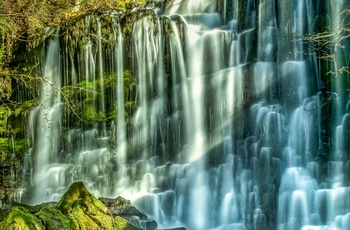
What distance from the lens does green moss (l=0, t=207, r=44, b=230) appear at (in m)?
6.05

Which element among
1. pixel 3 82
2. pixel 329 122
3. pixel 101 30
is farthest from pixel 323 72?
pixel 3 82

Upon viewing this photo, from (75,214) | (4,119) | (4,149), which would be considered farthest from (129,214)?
(4,119)

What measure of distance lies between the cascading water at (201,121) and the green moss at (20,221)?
13.3 feet

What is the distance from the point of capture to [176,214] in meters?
10.6

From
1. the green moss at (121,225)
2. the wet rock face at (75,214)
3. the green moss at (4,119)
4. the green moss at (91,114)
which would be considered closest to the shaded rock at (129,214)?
the green moss at (121,225)

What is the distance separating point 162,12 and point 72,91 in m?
3.27

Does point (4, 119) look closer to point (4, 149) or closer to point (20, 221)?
point (4, 149)

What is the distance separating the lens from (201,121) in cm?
1147

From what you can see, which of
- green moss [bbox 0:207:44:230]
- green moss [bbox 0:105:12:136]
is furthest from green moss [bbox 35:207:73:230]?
green moss [bbox 0:105:12:136]

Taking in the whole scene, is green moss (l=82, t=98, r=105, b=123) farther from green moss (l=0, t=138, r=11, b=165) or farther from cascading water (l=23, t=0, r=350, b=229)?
green moss (l=0, t=138, r=11, b=165)

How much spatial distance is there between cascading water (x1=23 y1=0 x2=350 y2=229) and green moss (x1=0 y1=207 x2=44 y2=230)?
4.05m

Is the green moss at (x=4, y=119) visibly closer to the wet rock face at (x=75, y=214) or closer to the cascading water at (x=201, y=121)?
the cascading water at (x=201, y=121)

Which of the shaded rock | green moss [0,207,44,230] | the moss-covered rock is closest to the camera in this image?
green moss [0,207,44,230]

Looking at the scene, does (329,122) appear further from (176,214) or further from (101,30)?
(101,30)
